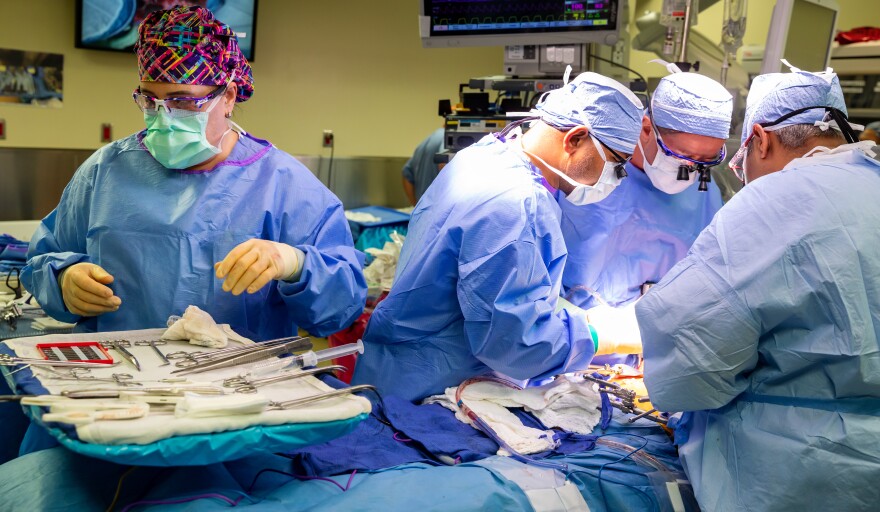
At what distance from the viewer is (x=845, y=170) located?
1.71m

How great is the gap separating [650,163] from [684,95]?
263mm

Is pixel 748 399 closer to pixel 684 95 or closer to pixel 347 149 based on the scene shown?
pixel 684 95

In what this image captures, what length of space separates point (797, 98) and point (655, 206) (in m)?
0.85

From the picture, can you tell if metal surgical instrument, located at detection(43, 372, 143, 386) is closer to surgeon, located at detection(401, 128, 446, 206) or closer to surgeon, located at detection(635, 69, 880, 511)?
surgeon, located at detection(635, 69, 880, 511)

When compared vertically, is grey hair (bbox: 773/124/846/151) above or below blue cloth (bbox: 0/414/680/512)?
above

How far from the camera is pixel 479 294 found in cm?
202

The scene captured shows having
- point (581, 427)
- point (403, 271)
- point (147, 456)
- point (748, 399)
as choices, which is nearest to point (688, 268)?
point (748, 399)

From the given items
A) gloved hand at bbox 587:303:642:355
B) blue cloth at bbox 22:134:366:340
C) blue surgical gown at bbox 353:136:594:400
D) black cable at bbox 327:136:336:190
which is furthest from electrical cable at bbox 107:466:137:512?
black cable at bbox 327:136:336:190

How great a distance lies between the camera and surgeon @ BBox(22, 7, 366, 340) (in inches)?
79.2

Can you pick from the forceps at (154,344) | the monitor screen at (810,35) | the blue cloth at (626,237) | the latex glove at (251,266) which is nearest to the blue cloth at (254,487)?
the forceps at (154,344)

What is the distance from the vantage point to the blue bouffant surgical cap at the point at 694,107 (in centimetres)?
262

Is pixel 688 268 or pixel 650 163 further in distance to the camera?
pixel 650 163

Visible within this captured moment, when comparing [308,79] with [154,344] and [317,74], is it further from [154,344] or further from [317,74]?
[154,344]

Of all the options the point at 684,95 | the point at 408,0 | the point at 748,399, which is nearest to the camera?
the point at 748,399
